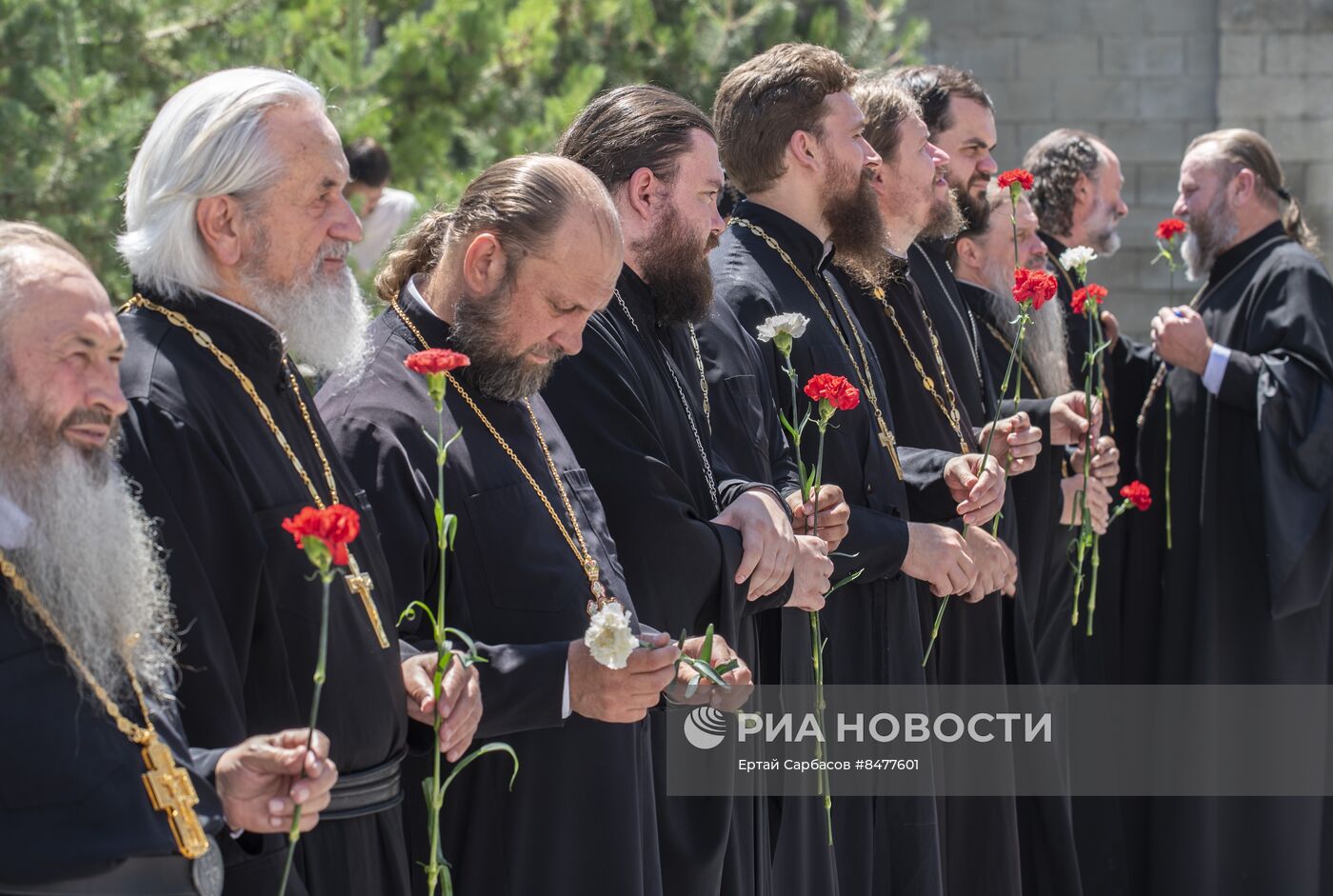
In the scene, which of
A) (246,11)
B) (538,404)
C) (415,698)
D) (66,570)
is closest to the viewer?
(66,570)

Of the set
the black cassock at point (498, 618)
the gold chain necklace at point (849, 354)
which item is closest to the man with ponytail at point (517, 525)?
the black cassock at point (498, 618)

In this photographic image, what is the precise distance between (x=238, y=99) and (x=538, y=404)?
1044 mm

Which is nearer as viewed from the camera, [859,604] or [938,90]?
[859,604]

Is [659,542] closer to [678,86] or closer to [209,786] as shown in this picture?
[209,786]

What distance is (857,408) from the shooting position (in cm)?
446

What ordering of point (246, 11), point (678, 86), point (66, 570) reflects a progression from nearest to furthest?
1. point (66, 570)
2. point (246, 11)
3. point (678, 86)

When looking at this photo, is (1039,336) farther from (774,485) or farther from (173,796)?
(173,796)

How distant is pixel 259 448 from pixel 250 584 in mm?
232

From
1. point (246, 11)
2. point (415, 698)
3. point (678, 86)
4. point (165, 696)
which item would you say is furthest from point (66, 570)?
point (678, 86)

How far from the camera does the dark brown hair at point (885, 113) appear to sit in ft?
16.3

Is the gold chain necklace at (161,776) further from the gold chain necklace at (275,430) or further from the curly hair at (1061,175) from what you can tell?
the curly hair at (1061,175)

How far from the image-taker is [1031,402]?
219 inches

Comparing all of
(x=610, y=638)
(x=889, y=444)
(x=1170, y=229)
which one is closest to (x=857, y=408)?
(x=889, y=444)

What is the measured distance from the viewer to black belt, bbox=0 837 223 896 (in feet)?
6.91
